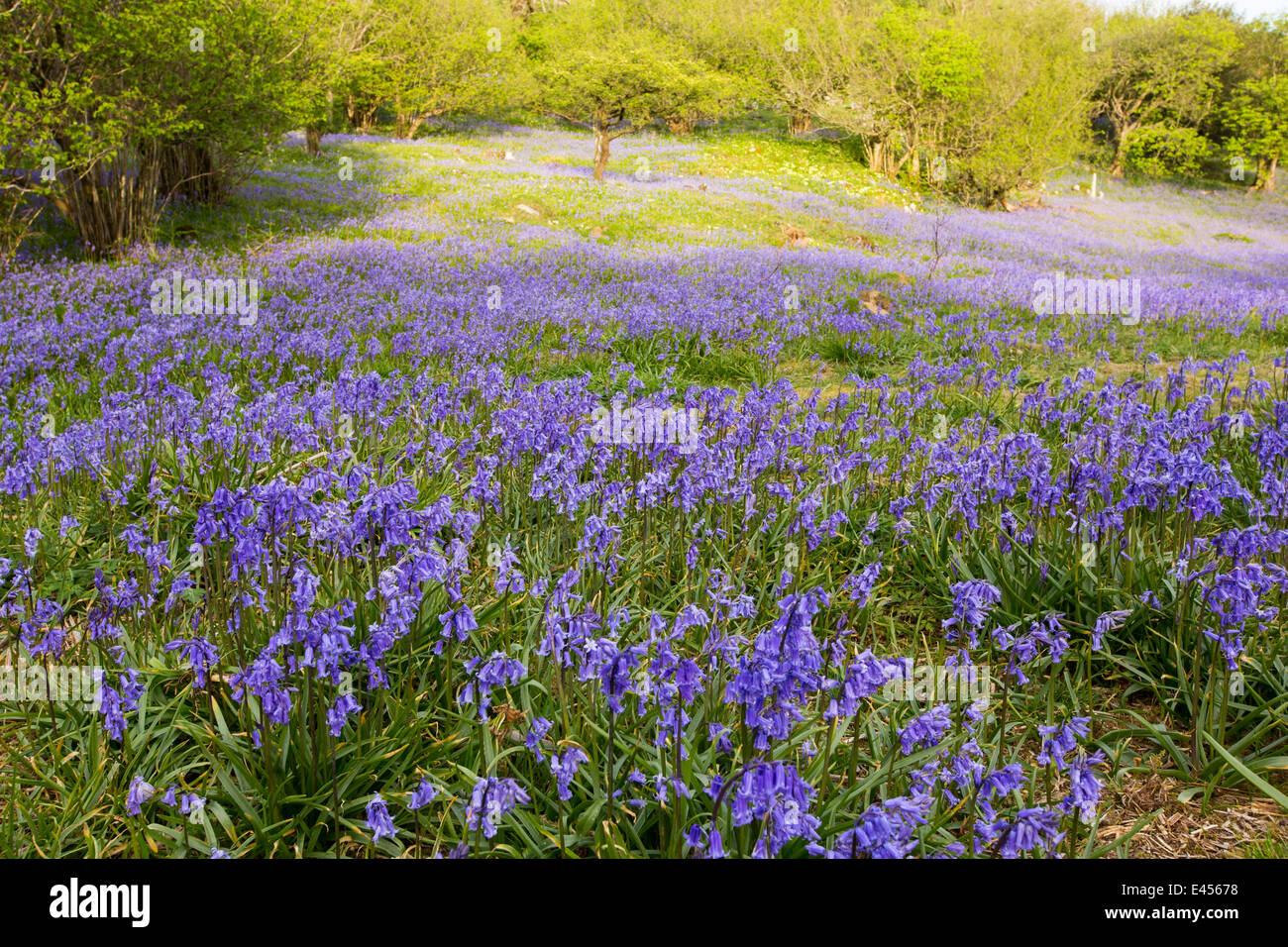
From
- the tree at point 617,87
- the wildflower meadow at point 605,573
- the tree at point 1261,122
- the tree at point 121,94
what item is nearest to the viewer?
the wildflower meadow at point 605,573

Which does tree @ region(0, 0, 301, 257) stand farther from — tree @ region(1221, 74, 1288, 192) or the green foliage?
tree @ region(1221, 74, 1288, 192)

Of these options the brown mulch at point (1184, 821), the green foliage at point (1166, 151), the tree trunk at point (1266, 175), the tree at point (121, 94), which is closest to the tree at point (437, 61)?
the tree at point (121, 94)

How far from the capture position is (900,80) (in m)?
38.5

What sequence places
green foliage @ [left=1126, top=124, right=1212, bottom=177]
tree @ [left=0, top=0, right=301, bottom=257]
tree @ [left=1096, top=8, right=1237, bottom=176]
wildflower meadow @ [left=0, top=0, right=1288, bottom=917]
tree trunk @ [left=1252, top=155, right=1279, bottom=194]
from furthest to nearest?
green foliage @ [left=1126, top=124, right=1212, bottom=177]
tree trunk @ [left=1252, top=155, right=1279, bottom=194]
tree @ [left=1096, top=8, right=1237, bottom=176]
tree @ [left=0, top=0, right=301, bottom=257]
wildflower meadow @ [left=0, top=0, right=1288, bottom=917]

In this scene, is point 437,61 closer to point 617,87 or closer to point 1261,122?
point 617,87

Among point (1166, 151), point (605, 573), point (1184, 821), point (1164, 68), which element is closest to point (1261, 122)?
point (1166, 151)

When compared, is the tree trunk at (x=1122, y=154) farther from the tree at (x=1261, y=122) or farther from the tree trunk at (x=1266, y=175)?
the tree trunk at (x=1266, y=175)

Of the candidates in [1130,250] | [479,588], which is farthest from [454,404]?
[1130,250]

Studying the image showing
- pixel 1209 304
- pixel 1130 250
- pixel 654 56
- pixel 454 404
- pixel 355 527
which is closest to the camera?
pixel 355 527

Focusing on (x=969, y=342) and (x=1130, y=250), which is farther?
(x=1130, y=250)

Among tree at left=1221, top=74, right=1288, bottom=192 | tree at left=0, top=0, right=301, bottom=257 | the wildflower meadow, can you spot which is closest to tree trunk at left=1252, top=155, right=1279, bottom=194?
tree at left=1221, top=74, right=1288, bottom=192

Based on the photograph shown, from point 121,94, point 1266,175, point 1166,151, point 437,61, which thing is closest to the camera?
point 121,94
